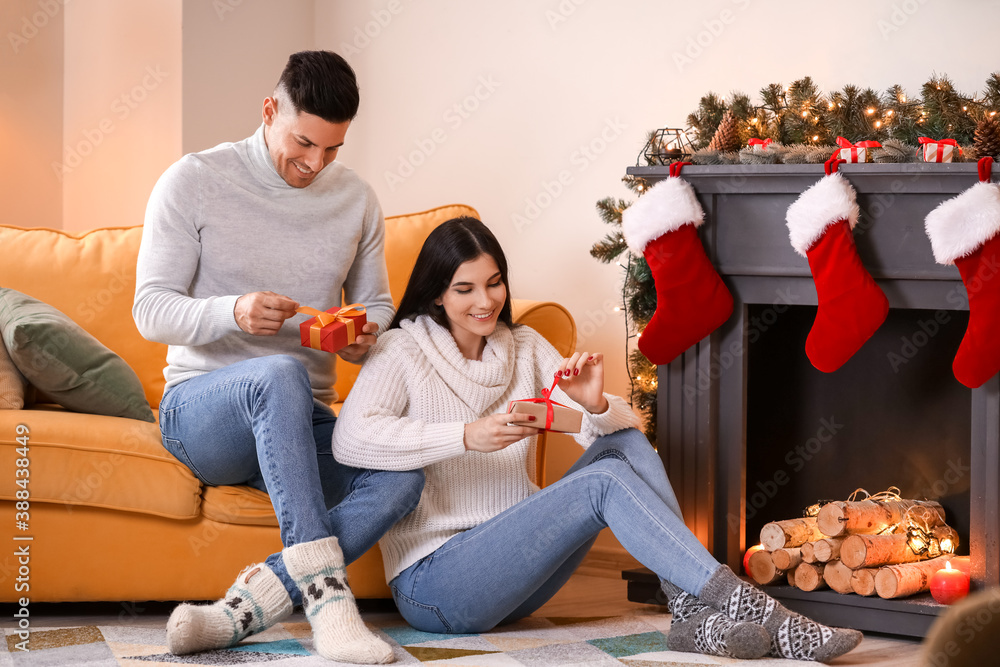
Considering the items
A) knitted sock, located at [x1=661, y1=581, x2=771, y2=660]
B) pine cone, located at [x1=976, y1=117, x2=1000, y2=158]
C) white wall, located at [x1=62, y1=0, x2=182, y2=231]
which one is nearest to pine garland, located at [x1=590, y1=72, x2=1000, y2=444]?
pine cone, located at [x1=976, y1=117, x2=1000, y2=158]

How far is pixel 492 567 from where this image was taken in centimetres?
182

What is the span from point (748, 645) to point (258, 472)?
1.00 metres

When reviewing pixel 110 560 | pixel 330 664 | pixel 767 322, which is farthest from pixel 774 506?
pixel 110 560

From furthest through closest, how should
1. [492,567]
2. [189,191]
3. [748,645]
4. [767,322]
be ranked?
[767,322]
[189,191]
[492,567]
[748,645]

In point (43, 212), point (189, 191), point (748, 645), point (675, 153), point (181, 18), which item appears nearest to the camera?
point (748, 645)

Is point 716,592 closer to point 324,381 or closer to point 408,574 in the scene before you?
point 408,574

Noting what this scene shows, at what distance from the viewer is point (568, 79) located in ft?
9.64

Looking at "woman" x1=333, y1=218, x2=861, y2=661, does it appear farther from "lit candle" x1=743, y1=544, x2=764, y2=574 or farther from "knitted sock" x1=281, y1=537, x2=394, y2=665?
"lit candle" x1=743, y1=544, x2=764, y2=574

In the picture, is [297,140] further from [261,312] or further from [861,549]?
[861,549]

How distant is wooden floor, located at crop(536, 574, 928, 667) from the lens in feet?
6.18

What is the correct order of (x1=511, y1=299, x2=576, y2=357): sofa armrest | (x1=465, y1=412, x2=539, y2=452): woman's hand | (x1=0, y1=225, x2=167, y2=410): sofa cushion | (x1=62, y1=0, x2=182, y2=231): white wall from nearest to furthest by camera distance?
(x1=465, y1=412, x2=539, y2=452): woman's hand → (x1=511, y1=299, x2=576, y2=357): sofa armrest → (x1=0, y1=225, x2=167, y2=410): sofa cushion → (x1=62, y1=0, x2=182, y2=231): white wall

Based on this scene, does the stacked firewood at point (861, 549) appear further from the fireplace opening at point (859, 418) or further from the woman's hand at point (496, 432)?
the woman's hand at point (496, 432)

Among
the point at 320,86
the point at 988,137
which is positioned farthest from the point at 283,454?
the point at 988,137

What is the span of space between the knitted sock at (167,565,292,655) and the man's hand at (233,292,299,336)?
43cm
